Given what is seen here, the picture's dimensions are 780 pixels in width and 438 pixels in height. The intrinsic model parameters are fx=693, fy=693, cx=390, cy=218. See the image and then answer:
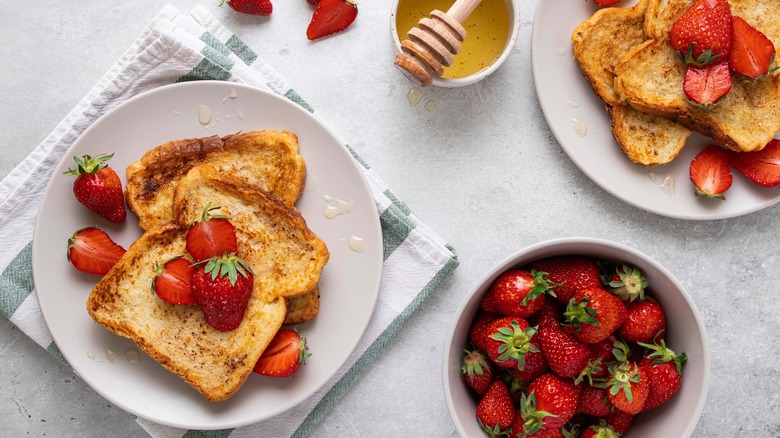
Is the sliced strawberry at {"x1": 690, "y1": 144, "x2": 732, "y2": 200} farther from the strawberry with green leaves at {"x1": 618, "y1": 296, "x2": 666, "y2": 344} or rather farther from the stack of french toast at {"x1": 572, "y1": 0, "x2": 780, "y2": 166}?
the strawberry with green leaves at {"x1": 618, "y1": 296, "x2": 666, "y2": 344}

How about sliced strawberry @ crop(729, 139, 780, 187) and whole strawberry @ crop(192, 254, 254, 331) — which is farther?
sliced strawberry @ crop(729, 139, 780, 187)

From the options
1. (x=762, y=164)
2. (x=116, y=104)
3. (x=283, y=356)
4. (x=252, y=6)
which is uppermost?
(x=252, y=6)

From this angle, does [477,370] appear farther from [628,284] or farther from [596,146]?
[596,146]

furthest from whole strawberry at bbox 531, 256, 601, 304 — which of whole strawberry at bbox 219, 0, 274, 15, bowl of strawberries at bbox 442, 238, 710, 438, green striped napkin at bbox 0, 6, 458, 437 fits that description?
whole strawberry at bbox 219, 0, 274, 15

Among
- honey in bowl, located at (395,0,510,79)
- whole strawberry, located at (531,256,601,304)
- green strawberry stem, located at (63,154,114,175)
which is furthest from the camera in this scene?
honey in bowl, located at (395,0,510,79)

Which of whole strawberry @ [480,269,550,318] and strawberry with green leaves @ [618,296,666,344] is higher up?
whole strawberry @ [480,269,550,318]

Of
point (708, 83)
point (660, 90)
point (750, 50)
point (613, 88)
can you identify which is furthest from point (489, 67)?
point (750, 50)

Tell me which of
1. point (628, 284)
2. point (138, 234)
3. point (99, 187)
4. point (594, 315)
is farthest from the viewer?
point (138, 234)

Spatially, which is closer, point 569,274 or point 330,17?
point 569,274

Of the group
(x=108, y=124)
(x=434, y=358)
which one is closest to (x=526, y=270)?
(x=434, y=358)
